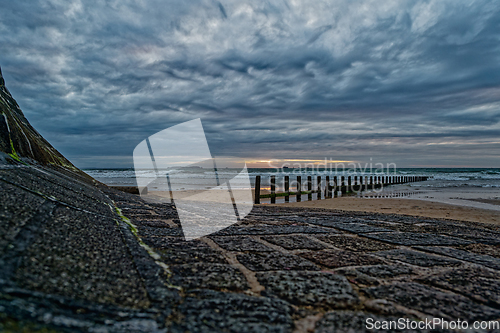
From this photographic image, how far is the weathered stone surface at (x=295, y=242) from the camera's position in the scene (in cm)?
243

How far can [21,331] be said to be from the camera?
845 mm

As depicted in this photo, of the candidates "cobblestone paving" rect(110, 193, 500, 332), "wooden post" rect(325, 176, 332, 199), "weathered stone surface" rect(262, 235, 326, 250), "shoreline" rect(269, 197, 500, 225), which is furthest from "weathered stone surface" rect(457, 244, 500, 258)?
"wooden post" rect(325, 176, 332, 199)

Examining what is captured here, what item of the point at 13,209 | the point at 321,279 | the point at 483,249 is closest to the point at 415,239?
the point at 483,249

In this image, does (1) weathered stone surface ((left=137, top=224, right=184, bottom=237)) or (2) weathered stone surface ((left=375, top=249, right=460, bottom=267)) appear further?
(1) weathered stone surface ((left=137, top=224, right=184, bottom=237))

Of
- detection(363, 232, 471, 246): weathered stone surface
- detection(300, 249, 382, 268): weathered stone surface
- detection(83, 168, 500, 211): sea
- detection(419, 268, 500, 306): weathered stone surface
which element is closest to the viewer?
detection(419, 268, 500, 306): weathered stone surface

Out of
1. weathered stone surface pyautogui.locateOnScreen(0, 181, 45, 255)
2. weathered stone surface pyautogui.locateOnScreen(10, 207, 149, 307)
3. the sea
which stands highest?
weathered stone surface pyautogui.locateOnScreen(0, 181, 45, 255)

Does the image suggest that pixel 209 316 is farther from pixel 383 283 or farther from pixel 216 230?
pixel 216 230

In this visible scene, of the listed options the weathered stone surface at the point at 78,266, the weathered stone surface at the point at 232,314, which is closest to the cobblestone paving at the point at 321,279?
the weathered stone surface at the point at 232,314

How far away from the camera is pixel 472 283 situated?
1.75 metres

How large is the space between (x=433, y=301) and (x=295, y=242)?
1223 mm

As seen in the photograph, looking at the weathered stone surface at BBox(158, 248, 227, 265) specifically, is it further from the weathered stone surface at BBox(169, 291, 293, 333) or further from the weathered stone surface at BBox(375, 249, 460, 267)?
the weathered stone surface at BBox(375, 249, 460, 267)

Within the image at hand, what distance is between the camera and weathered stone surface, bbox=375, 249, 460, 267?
211 cm

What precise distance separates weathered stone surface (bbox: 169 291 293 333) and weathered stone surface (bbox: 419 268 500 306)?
1.05 metres

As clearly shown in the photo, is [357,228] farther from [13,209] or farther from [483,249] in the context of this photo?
[13,209]
